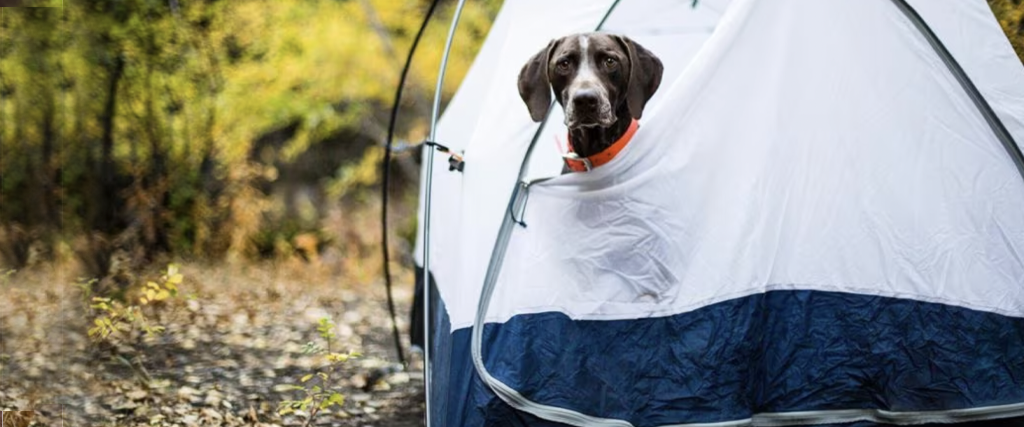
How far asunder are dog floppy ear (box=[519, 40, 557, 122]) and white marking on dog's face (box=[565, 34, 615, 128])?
0.18 m

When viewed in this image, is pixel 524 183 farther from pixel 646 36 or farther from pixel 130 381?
pixel 130 381

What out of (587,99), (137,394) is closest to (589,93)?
(587,99)

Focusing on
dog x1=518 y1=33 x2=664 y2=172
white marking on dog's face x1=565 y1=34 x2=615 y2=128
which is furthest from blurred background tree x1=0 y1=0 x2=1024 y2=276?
white marking on dog's face x1=565 y1=34 x2=615 y2=128

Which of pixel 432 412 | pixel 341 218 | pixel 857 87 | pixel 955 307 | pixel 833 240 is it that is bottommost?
pixel 341 218

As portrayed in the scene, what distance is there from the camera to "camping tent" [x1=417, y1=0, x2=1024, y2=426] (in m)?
3.06

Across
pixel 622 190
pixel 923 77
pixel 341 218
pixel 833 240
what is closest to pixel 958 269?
pixel 833 240

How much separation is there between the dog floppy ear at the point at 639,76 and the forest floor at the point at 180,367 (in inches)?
78.3

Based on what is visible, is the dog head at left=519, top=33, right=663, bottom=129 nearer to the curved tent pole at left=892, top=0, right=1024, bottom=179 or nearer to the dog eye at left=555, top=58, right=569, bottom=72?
the dog eye at left=555, top=58, right=569, bottom=72

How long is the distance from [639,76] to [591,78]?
0.24 metres

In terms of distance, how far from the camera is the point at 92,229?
7340 mm

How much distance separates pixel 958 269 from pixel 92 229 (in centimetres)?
632

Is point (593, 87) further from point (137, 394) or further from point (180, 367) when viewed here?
point (180, 367)

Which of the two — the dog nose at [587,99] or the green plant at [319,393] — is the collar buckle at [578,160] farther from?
the green plant at [319,393]

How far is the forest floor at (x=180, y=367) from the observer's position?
4211mm
